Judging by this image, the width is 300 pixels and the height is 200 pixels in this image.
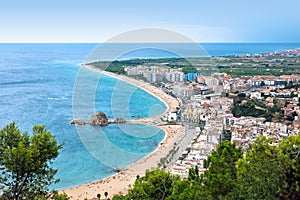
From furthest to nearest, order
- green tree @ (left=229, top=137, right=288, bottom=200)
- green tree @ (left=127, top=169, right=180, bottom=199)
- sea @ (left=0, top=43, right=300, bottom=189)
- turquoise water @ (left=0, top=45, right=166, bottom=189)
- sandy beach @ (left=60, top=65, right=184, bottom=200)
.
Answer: turquoise water @ (left=0, top=45, right=166, bottom=189)
sea @ (left=0, top=43, right=300, bottom=189)
sandy beach @ (left=60, top=65, right=184, bottom=200)
green tree @ (left=127, top=169, right=180, bottom=199)
green tree @ (left=229, top=137, right=288, bottom=200)

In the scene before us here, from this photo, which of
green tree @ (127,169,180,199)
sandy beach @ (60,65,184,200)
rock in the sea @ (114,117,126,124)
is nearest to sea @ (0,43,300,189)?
rock in the sea @ (114,117,126,124)

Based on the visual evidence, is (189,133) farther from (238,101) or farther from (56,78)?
(56,78)

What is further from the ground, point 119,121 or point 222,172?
point 222,172

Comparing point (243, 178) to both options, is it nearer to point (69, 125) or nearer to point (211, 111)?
point (211, 111)

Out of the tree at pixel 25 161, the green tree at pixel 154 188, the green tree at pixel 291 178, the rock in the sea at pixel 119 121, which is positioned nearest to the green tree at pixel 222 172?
the green tree at pixel 154 188

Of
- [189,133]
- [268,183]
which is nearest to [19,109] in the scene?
[189,133]

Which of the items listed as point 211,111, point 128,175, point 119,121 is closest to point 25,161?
point 128,175

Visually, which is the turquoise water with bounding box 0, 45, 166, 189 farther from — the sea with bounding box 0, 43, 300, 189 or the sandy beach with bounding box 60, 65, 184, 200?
the sandy beach with bounding box 60, 65, 184, 200
